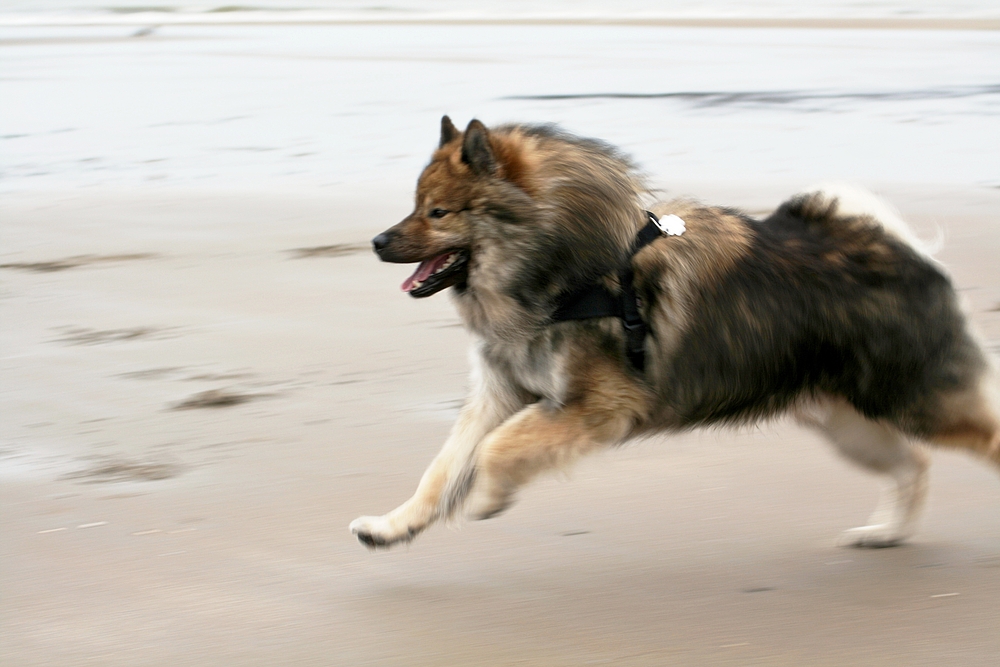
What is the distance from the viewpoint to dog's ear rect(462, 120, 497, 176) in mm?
3396

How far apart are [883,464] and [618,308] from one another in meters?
1.03

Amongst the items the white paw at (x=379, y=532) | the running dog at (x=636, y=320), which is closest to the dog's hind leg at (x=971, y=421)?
the running dog at (x=636, y=320)

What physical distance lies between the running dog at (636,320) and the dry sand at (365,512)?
0.84ft

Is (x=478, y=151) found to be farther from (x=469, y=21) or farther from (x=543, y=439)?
(x=469, y=21)

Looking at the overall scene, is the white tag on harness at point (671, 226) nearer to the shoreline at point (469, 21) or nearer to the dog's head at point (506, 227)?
the dog's head at point (506, 227)

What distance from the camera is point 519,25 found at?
79.2 feet

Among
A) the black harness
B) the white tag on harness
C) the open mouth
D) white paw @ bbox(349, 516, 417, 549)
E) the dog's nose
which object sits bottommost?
white paw @ bbox(349, 516, 417, 549)

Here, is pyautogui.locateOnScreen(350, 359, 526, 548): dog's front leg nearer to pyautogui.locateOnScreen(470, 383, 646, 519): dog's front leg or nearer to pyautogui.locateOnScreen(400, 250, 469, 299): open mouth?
pyautogui.locateOnScreen(470, 383, 646, 519): dog's front leg

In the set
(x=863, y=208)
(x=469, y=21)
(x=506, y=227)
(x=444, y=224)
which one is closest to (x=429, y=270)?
(x=444, y=224)

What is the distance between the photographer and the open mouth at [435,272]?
3.47 metres

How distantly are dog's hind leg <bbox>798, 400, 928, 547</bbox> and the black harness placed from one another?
0.60 meters

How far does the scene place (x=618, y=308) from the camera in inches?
135

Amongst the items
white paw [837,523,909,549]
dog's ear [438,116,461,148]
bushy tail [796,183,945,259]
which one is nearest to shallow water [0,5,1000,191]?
bushy tail [796,183,945,259]

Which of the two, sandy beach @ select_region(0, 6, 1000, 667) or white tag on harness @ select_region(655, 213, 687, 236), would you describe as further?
white tag on harness @ select_region(655, 213, 687, 236)
